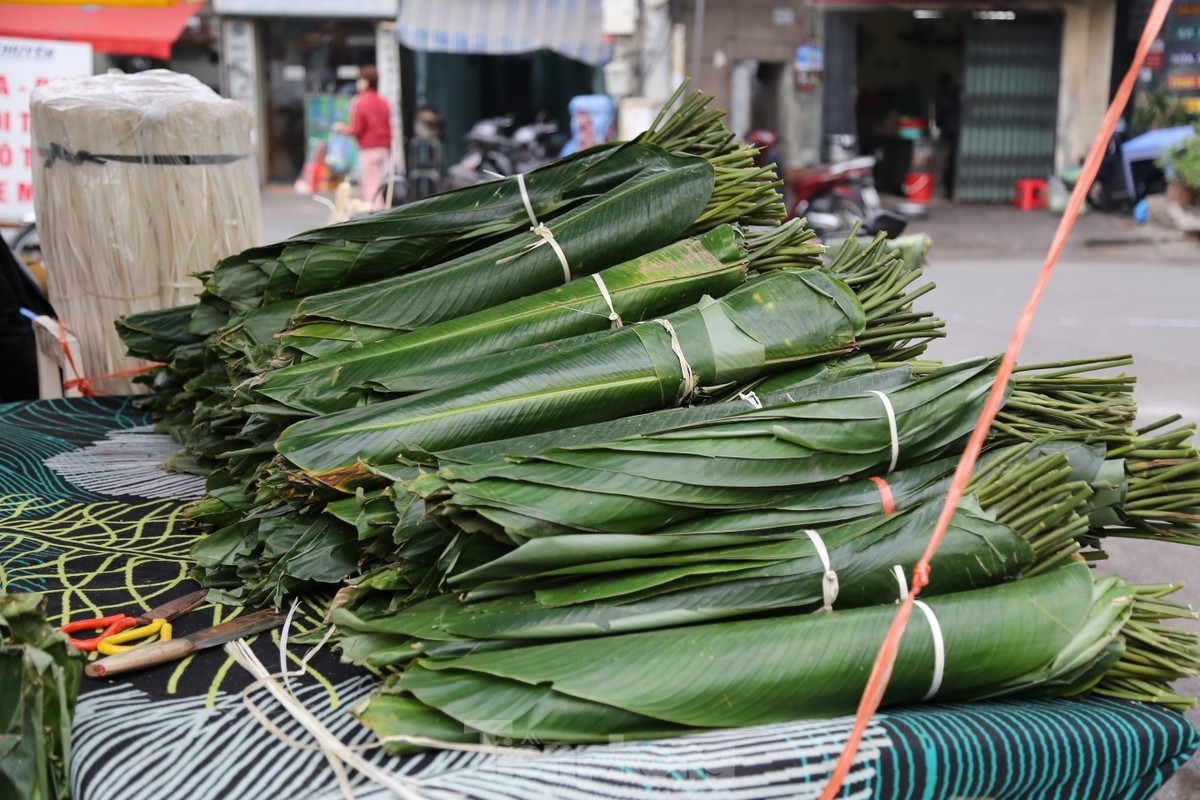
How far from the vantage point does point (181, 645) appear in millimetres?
1677

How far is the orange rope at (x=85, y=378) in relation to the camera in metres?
3.10

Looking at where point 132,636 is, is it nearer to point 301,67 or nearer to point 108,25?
point 108,25

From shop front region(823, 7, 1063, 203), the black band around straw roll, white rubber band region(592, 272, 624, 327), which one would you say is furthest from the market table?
shop front region(823, 7, 1063, 203)

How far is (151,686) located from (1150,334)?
24.3ft

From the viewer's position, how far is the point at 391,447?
1826 mm

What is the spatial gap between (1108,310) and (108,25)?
38.2ft

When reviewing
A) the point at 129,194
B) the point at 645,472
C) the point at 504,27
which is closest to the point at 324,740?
the point at 645,472

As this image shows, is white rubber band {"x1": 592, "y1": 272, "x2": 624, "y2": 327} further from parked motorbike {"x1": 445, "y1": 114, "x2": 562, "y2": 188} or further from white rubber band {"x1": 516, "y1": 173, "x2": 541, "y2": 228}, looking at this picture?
→ parked motorbike {"x1": 445, "y1": 114, "x2": 562, "y2": 188}

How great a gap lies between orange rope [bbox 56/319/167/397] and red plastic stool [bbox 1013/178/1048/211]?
1425 cm

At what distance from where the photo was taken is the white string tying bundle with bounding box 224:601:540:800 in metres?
1.38

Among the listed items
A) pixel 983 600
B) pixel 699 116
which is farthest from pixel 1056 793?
pixel 699 116

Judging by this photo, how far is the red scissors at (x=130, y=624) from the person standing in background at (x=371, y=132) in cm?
982

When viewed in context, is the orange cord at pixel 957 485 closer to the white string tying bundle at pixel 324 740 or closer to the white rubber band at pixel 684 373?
the white string tying bundle at pixel 324 740

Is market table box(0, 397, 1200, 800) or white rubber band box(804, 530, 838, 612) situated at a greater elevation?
white rubber band box(804, 530, 838, 612)
